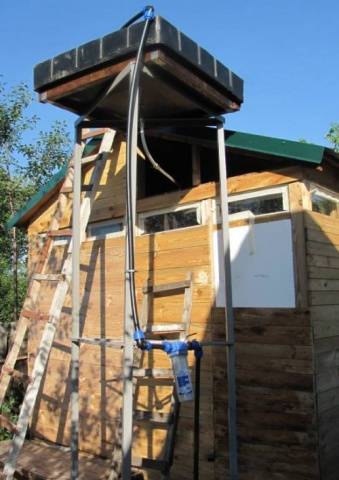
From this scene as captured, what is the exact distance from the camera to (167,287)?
4.91 m

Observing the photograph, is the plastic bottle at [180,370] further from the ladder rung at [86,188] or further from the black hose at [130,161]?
the ladder rung at [86,188]

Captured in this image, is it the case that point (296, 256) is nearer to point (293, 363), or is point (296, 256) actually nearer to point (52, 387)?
point (293, 363)

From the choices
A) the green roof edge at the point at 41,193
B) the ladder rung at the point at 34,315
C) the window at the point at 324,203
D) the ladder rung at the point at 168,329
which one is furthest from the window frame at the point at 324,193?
the green roof edge at the point at 41,193

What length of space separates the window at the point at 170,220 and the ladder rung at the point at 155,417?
1.95 meters

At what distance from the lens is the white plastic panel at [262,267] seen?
13.5 ft

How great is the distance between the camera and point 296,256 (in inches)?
159

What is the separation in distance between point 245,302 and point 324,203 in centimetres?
128

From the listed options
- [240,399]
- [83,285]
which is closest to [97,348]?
[83,285]

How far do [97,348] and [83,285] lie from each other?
0.84 metres

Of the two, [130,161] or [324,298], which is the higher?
[130,161]

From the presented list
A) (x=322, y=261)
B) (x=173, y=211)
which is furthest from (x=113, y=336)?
(x=322, y=261)

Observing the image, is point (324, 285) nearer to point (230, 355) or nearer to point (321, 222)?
point (321, 222)

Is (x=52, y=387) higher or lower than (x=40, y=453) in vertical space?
higher

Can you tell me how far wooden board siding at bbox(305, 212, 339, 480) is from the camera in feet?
12.9
